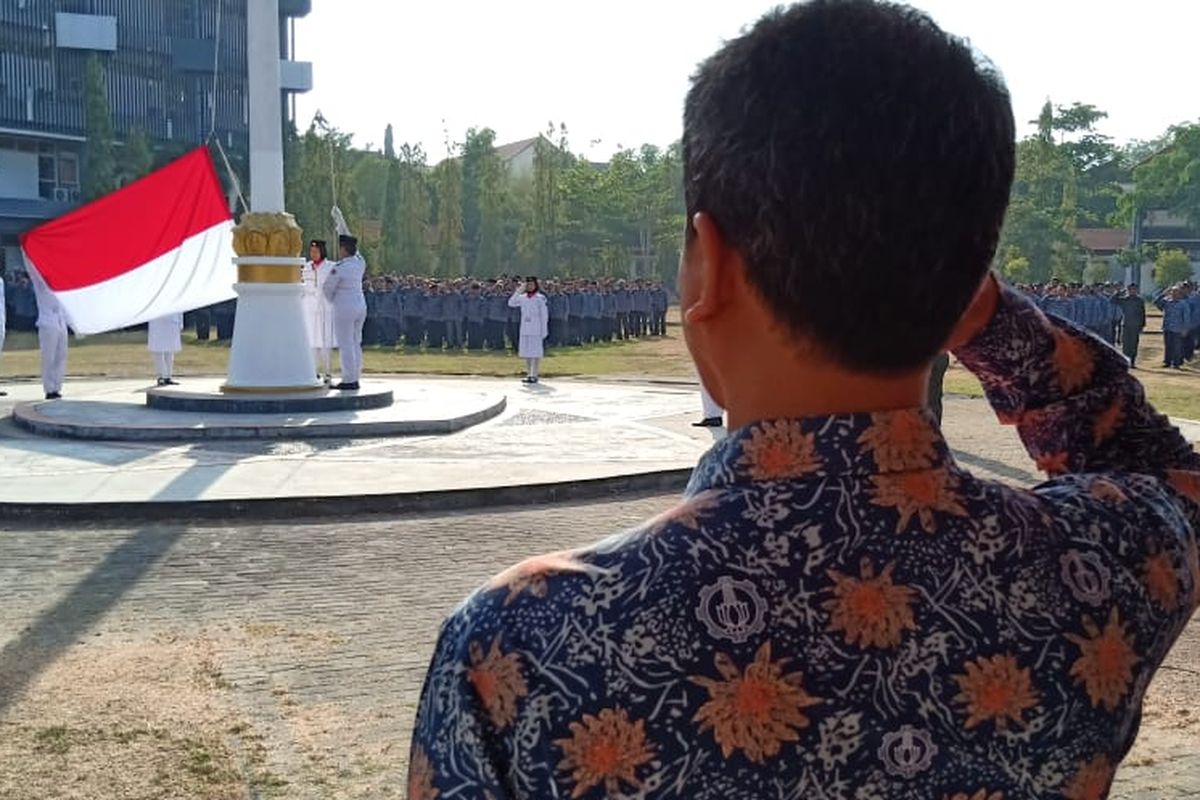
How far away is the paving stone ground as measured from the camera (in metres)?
4.19

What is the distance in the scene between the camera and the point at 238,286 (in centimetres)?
1297

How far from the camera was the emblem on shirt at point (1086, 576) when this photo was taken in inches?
45.3

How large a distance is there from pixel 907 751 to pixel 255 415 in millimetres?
11775

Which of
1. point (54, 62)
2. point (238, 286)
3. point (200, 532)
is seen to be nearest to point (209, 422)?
point (238, 286)

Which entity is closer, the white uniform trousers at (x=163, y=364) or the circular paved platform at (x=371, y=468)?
the circular paved platform at (x=371, y=468)

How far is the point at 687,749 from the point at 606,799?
0.24ft

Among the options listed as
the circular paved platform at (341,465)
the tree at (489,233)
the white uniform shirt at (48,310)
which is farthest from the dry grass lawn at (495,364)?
the tree at (489,233)

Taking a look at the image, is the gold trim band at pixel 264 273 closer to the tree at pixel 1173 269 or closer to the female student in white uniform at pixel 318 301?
the female student in white uniform at pixel 318 301

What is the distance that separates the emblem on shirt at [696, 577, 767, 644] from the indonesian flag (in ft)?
43.0

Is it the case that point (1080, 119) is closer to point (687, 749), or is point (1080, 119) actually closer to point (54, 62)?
point (54, 62)

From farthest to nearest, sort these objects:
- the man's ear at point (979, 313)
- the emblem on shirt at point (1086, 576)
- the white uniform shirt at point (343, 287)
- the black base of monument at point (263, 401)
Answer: the white uniform shirt at point (343, 287) → the black base of monument at point (263, 401) → the man's ear at point (979, 313) → the emblem on shirt at point (1086, 576)

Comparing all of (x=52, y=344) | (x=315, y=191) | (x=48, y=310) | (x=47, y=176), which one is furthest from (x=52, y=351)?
(x=47, y=176)

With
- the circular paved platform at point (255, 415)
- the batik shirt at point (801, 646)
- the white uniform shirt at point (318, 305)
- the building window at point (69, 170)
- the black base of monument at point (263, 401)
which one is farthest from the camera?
the building window at point (69, 170)

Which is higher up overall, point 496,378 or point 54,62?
point 54,62
